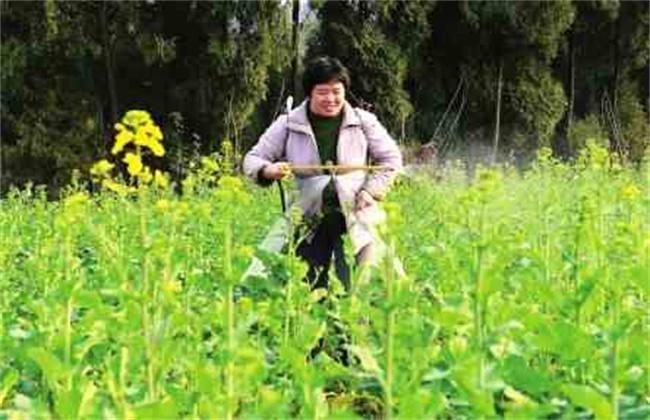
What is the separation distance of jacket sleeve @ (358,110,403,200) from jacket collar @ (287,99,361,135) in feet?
0.14

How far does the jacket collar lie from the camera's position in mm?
4828

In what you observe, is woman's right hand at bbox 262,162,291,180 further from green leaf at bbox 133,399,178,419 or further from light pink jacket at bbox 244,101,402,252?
green leaf at bbox 133,399,178,419

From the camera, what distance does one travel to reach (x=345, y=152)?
4.84m

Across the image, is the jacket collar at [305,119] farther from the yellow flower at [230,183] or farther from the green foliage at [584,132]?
the green foliage at [584,132]

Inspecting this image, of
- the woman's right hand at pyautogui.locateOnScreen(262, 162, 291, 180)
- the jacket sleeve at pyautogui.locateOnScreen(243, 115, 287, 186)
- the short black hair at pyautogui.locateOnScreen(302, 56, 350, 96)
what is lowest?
the woman's right hand at pyautogui.locateOnScreen(262, 162, 291, 180)

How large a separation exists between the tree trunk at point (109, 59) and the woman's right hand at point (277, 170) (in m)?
11.4

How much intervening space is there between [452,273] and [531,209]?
10.6 feet

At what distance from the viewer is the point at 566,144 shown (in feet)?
62.0

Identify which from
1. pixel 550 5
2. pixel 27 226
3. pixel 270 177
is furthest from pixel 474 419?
pixel 550 5

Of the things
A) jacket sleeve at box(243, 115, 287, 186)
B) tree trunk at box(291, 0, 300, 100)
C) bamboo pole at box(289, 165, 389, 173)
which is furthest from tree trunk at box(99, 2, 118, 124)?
bamboo pole at box(289, 165, 389, 173)

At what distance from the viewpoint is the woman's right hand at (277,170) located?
457 cm

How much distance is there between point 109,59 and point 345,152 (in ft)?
37.4

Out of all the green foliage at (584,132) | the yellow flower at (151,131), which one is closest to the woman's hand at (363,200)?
the yellow flower at (151,131)

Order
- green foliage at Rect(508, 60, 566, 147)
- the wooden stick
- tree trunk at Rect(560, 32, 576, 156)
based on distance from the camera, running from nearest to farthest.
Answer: the wooden stick
green foliage at Rect(508, 60, 566, 147)
tree trunk at Rect(560, 32, 576, 156)
